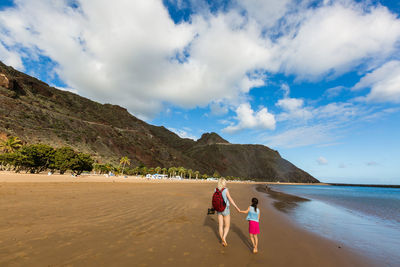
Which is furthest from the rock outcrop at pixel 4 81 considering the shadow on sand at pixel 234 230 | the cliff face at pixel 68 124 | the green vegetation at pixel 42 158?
the shadow on sand at pixel 234 230

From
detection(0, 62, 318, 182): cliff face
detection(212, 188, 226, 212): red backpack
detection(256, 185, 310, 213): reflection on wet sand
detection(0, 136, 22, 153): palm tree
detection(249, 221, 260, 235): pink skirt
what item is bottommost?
detection(256, 185, 310, 213): reflection on wet sand

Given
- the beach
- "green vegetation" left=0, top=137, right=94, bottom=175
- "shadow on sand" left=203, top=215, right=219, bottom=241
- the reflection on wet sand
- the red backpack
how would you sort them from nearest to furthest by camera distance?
the beach < the red backpack < "shadow on sand" left=203, top=215, right=219, bottom=241 < the reflection on wet sand < "green vegetation" left=0, top=137, right=94, bottom=175

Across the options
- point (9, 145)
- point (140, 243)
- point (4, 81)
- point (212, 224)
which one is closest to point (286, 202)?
point (212, 224)

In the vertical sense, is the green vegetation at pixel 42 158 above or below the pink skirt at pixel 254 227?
above

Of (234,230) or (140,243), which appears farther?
(234,230)

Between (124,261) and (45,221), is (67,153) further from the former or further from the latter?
(124,261)

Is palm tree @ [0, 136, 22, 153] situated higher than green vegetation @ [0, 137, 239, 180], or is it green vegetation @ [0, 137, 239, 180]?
palm tree @ [0, 136, 22, 153]

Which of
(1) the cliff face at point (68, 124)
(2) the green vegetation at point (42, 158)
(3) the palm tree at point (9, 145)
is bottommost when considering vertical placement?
(2) the green vegetation at point (42, 158)

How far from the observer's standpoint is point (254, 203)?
5.81m

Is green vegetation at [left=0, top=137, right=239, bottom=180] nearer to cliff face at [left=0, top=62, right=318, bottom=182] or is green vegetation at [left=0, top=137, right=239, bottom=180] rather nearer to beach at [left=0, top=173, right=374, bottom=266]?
cliff face at [left=0, top=62, right=318, bottom=182]

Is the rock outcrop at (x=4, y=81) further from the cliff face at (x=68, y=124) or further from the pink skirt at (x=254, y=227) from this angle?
the pink skirt at (x=254, y=227)

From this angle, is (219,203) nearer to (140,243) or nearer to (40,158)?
(140,243)

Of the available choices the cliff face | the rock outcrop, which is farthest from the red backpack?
the rock outcrop

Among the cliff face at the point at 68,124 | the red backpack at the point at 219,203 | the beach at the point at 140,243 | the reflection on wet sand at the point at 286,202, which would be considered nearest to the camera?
the beach at the point at 140,243
